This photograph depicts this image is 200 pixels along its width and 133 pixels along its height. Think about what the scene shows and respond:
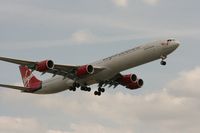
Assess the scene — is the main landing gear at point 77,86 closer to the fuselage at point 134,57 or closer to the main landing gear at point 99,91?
the fuselage at point 134,57

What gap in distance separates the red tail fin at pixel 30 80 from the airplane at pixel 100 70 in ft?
1.49

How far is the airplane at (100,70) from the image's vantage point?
224ft

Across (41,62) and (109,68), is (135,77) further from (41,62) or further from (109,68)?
(41,62)

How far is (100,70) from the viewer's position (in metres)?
71.6

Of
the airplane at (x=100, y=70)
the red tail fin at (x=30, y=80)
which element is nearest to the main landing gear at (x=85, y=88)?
the airplane at (x=100, y=70)

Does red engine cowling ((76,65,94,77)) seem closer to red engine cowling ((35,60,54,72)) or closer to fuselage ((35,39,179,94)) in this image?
fuselage ((35,39,179,94))

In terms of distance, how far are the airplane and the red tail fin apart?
453 mm

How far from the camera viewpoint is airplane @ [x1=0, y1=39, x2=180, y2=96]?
224ft

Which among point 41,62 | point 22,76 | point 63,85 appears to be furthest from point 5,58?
point 22,76

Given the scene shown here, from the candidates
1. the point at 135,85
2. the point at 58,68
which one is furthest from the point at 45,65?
the point at 135,85

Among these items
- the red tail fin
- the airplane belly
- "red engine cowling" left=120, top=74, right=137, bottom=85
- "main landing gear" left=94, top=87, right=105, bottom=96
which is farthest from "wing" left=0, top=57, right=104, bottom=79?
the red tail fin

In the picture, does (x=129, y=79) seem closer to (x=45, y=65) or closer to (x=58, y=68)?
(x=58, y=68)

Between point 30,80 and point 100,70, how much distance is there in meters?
19.2

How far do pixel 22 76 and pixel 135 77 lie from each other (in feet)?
68.5
